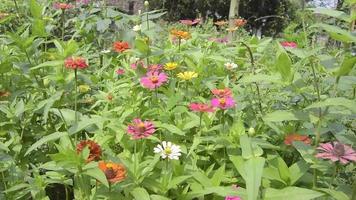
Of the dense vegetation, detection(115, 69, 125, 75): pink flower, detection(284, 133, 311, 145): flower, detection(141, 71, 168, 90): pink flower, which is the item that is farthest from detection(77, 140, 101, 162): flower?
detection(115, 69, 125, 75): pink flower

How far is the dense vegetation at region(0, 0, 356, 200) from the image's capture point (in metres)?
1.12

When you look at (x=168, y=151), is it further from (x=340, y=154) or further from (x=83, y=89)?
(x=83, y=89)

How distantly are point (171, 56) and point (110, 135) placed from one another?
623 mm

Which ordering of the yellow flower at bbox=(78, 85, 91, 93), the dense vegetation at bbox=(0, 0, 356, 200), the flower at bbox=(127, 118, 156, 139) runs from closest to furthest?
1. the dense vegetation at bbox=(0, 0, 356, 200)
2. the flower at bbox=(127, 118, 156, 139)
3. the yellow flower at bbox=(78, 85, 91, 93)

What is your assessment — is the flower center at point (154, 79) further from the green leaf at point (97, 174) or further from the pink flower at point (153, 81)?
the green leaf at point (97, 174)

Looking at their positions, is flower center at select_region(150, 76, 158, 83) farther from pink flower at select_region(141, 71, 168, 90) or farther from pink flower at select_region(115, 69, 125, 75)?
pink flower at select_region(115, 69, 125, 75)

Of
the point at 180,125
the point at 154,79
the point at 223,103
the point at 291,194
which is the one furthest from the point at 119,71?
the point at 291,194

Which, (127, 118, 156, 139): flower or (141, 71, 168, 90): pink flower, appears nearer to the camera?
(127, 118, 156, 139): flower

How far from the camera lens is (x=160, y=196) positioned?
46.3 inches

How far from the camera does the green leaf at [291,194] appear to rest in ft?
3.30

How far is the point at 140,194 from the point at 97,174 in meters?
0.13

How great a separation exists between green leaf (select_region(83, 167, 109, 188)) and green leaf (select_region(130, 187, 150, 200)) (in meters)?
0.10

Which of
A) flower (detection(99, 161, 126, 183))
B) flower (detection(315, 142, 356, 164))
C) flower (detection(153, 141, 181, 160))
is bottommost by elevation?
flower (detection(153, 141, 181, 160))

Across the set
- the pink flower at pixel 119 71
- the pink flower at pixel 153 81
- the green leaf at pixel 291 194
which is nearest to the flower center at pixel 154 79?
the pink flower at pixel 153 81
